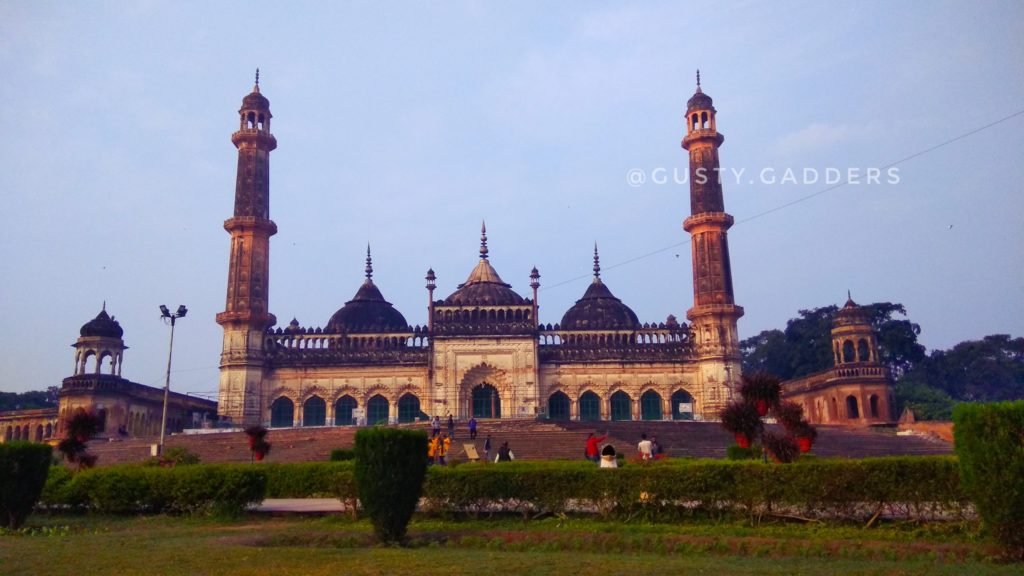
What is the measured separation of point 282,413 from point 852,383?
27482 mm

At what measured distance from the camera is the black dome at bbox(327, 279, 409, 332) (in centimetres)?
4650

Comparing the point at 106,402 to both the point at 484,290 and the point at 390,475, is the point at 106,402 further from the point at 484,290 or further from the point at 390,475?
the point at 390,475

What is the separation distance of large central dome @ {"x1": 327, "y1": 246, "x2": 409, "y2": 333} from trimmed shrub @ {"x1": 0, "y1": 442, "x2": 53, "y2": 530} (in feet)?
103

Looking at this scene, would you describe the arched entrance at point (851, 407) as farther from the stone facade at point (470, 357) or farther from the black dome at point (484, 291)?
the black dome at point (484, 291)

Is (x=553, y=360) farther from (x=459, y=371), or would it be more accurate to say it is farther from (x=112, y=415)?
(x=112, y=415)

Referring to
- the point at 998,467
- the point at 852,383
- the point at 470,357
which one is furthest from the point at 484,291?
the point at 998,467

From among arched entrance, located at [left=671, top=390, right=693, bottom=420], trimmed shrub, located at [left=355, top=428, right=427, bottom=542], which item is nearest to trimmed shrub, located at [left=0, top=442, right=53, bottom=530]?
trimmed shrub, located at [left=355, top=428, right=427, bottom=542]

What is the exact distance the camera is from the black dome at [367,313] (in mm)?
46500

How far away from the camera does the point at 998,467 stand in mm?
8867

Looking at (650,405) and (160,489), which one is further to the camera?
(650,405)

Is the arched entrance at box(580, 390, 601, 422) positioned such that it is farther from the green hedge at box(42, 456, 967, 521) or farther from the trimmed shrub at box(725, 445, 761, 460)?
the green hedge at box(42, 456, 967, 521)

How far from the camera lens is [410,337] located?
42375 millimetres

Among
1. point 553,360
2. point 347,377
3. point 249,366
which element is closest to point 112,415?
point 249,366

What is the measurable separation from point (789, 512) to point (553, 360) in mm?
30350
